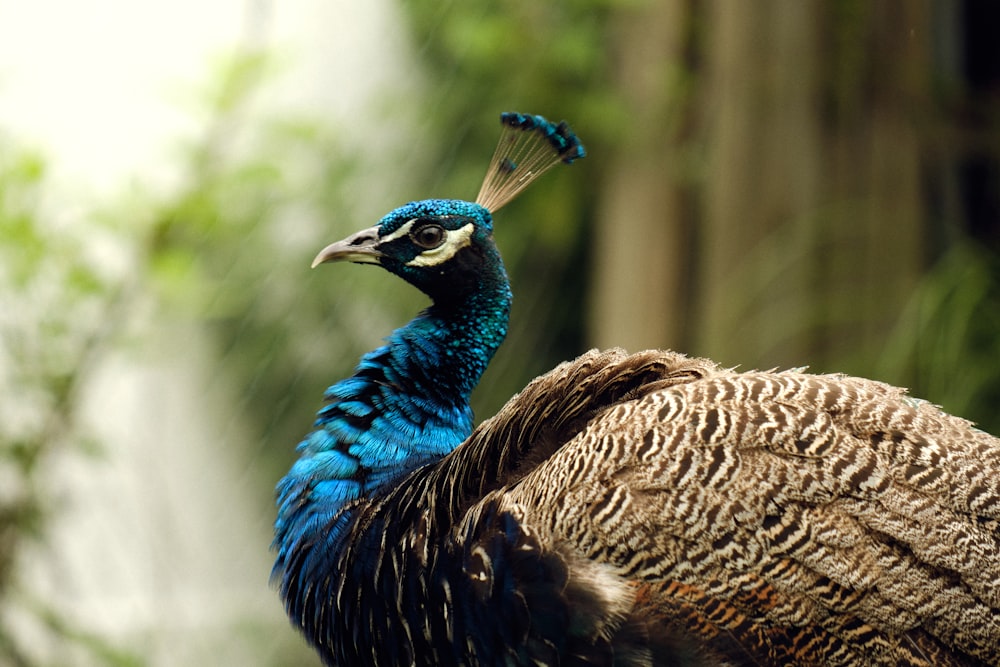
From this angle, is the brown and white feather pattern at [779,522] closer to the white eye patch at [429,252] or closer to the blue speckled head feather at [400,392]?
the blue speckled head feather at [400,392]

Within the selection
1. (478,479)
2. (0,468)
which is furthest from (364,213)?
(478,479)

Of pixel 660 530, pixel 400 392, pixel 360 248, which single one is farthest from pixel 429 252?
pixel 660 530

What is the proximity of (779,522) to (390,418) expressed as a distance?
0.65m

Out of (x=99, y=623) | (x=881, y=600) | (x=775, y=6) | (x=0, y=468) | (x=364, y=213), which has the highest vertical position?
(x=775, y=6)

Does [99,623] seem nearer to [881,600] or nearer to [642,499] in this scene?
[642,499]

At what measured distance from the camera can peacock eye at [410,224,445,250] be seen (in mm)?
1823

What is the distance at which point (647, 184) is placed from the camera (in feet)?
11.3

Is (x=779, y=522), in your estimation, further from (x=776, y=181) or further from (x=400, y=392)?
(x=776, y=181)

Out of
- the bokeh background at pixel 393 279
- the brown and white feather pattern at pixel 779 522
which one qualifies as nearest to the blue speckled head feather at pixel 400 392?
the brown and white feather pattern at pixel 779 522

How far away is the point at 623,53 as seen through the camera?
3480 millimetres

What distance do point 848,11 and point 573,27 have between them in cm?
85

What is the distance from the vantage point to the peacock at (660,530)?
55.7 inches

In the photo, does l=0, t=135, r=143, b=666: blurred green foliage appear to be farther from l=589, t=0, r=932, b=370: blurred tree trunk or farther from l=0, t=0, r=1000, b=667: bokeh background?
l=589, t=0, r=932, b=370: blurred tree trunk

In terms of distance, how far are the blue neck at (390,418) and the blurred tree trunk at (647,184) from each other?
1.57 metres
